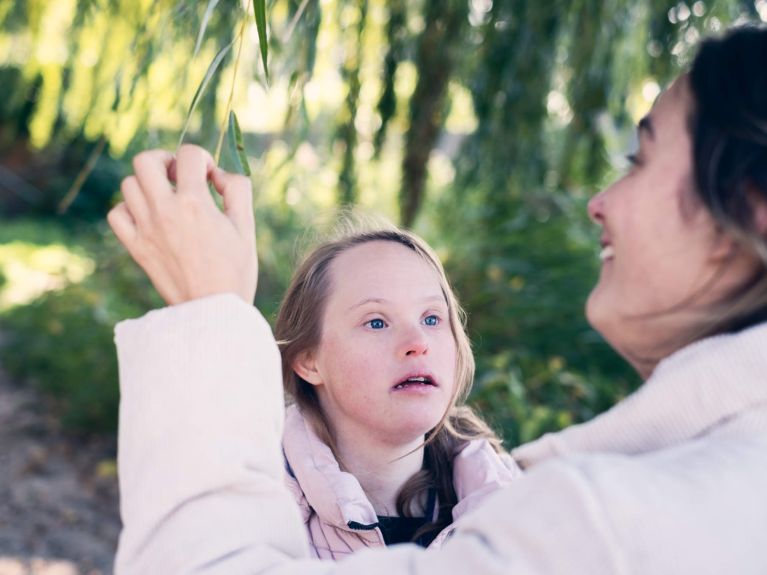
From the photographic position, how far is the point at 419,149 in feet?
13.4

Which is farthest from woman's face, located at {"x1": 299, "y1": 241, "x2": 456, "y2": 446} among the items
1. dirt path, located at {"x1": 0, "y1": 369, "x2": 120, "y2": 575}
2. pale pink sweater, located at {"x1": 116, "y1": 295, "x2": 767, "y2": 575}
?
dirt path, located at {"x1": 0, "y1": 369, "x2": 120, "y2": 575}

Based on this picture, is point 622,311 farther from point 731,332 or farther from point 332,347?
point 332,347

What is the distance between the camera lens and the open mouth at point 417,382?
1349mm

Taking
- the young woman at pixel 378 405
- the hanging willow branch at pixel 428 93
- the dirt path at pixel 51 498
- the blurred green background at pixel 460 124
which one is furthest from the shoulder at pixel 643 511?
the hanging willow branch at pixel 428 93

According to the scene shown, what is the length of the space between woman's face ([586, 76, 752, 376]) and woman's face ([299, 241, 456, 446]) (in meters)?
0.42

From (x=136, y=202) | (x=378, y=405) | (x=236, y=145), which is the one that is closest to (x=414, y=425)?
(x=378, y=405)

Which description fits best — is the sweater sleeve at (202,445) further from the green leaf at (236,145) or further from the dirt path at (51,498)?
the dirt path at (51,498)

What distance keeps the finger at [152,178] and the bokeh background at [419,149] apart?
4.91 feet

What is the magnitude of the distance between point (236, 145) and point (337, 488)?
19.8 inches

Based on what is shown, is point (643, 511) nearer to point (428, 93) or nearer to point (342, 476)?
point (342, 476)

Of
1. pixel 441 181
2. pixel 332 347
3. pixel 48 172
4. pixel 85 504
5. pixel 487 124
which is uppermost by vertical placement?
pixel 332 347

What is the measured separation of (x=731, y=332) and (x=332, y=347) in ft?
2.36

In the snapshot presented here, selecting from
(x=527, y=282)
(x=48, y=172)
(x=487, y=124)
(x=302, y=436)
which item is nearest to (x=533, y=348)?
(x=527, y=282)

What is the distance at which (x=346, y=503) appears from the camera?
49.3 inches
